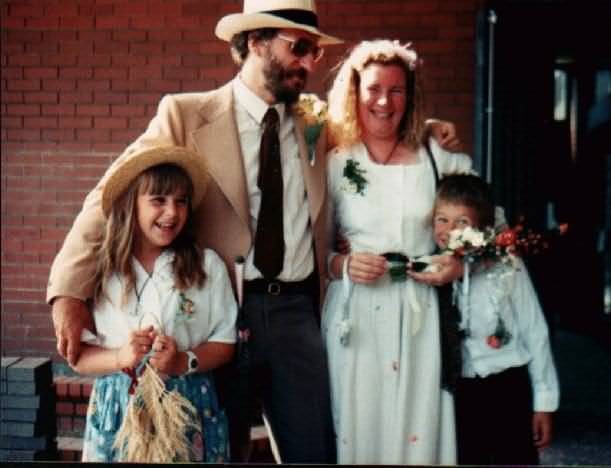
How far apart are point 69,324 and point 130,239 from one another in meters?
0.34

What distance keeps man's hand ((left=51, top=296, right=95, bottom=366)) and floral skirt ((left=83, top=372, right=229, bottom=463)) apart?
5.8 inches

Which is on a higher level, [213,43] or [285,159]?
[213,43]

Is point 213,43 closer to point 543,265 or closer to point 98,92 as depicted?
point 98,92

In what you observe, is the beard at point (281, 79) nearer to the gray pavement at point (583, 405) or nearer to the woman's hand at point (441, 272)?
the woman's hand at point (441, 272)

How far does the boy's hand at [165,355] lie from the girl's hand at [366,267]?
0.70 metres

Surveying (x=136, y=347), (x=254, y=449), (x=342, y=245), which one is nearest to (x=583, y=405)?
(x=254, y=449)

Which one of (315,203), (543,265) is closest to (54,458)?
(315,203)

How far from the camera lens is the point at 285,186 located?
3.34 meters

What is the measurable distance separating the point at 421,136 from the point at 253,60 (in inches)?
26.5

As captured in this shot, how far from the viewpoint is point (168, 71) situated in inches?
206

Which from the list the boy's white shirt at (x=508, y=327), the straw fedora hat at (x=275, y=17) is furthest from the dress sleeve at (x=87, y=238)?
the boy's white shirt at (x=508, y=327)

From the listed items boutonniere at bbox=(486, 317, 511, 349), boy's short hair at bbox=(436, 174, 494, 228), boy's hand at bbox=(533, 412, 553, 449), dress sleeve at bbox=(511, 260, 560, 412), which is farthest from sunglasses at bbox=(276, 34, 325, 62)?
boy's hand at bbox=(533, 412, 553, 449)

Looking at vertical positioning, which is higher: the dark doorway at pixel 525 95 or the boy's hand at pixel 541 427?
the dark doorway at pixel 525 95

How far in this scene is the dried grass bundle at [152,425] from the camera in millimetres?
2914
